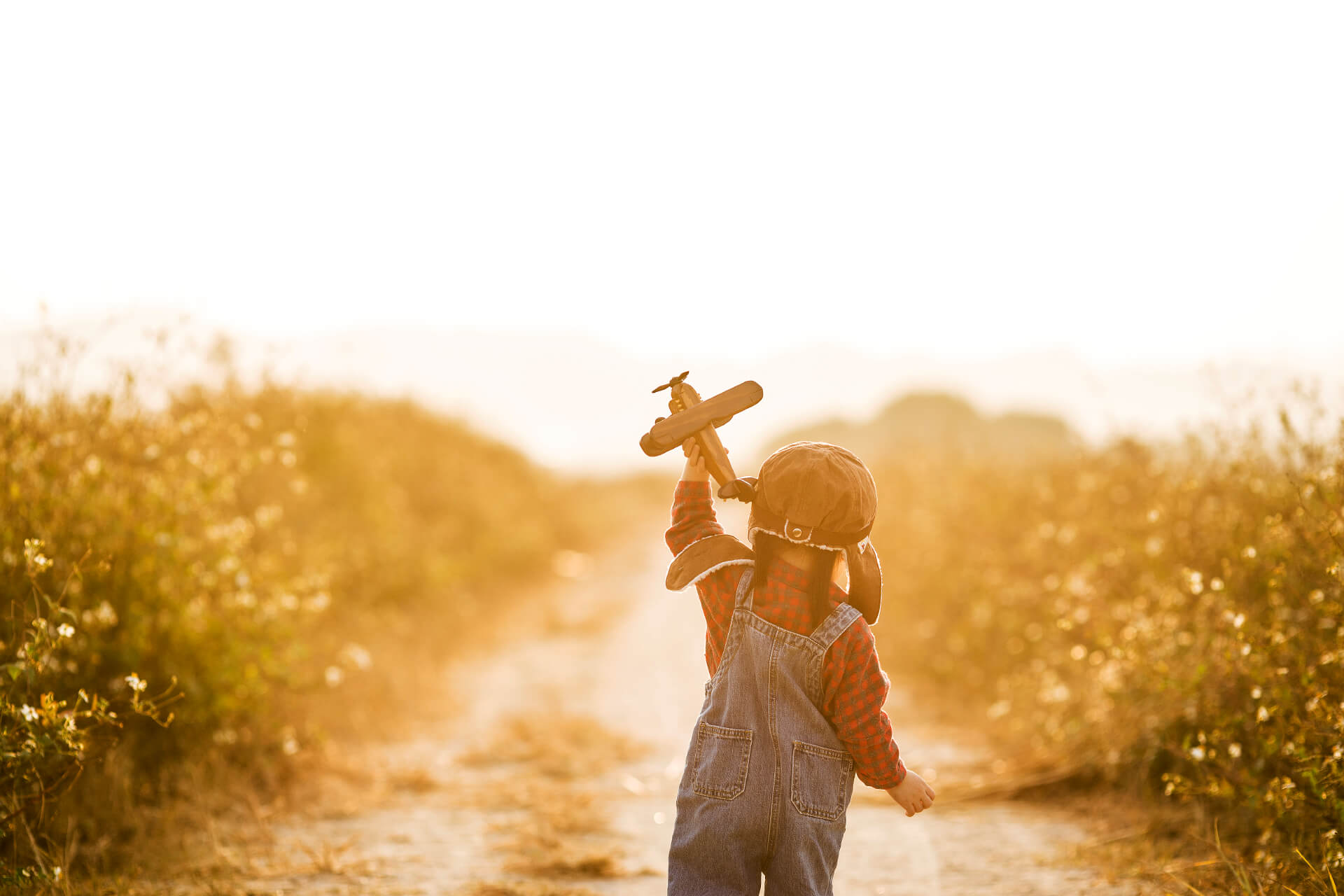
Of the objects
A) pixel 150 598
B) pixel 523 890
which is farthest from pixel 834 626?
pixel 150 598

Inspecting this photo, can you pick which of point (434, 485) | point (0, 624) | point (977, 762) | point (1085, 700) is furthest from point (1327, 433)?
point (434, 485)

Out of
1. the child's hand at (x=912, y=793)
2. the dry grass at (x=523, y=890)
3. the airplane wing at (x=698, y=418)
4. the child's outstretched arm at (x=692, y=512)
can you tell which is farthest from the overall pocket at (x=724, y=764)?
the dry grass at (x=523, y=890)

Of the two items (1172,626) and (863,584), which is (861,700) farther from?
(1172,626)

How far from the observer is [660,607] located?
13250 millimetres

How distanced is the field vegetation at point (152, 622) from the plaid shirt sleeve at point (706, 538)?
1698 mm

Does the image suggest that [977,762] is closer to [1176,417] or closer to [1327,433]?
[1176,417]

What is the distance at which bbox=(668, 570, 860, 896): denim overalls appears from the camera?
2928 millimetres

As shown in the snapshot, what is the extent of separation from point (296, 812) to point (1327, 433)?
527 centimetres

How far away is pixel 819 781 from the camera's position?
9.84 ft

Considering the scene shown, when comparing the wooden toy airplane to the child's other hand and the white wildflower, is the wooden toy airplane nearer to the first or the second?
the child's other hand

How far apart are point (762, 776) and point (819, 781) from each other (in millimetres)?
179

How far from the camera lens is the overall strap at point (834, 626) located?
2977 mm

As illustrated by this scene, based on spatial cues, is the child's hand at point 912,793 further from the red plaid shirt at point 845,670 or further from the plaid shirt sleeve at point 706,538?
the plaid shirt sleeve at point 706,538

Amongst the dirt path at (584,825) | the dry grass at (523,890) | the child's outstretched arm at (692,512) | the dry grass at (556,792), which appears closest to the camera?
the child's outstretched arm at (692,512)
